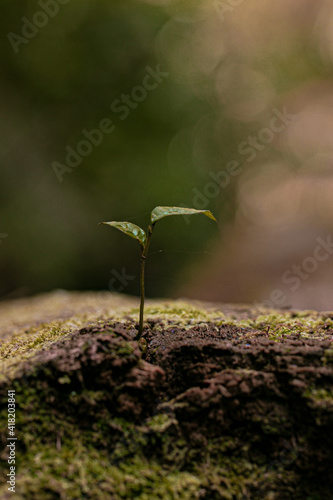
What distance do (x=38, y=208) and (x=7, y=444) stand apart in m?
5.72

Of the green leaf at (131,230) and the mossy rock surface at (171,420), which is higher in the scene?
the green leaf at (131,230)

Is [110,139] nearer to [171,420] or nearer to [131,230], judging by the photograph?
[131,230]

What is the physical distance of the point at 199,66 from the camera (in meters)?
6.82

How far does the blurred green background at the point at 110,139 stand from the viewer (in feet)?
20.2

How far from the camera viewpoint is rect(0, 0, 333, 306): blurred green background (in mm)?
6168

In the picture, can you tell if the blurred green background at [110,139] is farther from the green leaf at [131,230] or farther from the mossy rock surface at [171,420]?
the mossy rock surface at [171,420]

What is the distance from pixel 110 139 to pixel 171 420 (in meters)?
5.93

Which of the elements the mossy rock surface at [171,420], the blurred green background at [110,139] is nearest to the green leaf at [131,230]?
the mossy rock surface at [171,420]

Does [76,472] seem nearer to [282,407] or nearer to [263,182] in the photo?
[282,407]

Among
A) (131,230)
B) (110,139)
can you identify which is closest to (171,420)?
(131,230)

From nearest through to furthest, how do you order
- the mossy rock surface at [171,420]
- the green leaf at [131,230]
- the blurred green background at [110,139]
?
the mossy rock surface at [171,420]
the green leaf at [131,230]
the blurred green background at [110,139]

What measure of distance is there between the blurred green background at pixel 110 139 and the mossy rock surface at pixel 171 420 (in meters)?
4.64

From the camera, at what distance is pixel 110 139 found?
649 centimetres

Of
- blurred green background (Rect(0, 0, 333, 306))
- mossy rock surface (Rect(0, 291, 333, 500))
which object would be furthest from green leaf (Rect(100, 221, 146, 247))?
blurred green background (Rect(0, 0, 333, 306))
